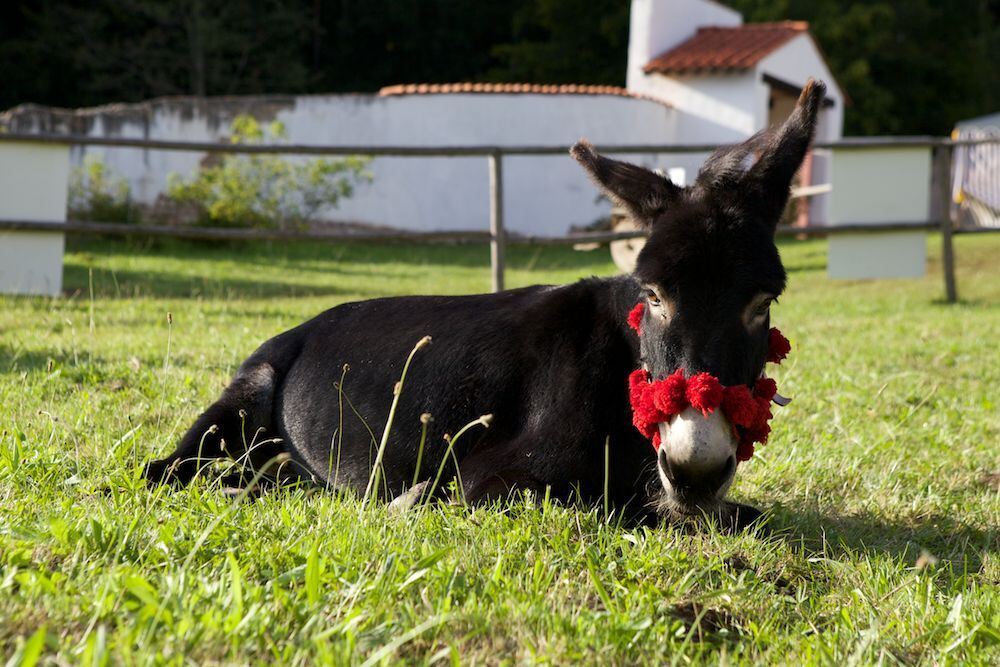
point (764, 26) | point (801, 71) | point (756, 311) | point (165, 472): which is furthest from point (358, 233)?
point (764, 26)

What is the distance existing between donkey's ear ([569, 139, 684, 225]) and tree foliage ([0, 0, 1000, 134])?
28402 mm

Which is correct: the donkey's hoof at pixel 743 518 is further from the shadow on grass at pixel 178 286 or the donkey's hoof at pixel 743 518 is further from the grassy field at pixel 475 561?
the shadow on grass at pixel 178 286

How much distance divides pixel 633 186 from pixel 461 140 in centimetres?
1942

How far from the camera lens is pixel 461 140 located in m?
22.2

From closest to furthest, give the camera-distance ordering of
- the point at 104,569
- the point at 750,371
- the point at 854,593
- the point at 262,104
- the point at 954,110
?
the point at 104,569 < the point at 854,593 < the point at 750,371 < the point at 262,104 < the point at 954,110

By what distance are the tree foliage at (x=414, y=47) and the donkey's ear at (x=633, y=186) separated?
2840 centimetres

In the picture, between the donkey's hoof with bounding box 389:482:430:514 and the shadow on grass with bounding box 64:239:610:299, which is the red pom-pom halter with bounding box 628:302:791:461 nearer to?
the donkey's hoof with bounding box 389:482:430:514

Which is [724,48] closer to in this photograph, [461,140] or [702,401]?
[461,140]

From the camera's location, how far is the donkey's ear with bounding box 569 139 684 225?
3164 mm

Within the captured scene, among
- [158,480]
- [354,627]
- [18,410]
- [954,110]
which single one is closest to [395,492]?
[158,480]

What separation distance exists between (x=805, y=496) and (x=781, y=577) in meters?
0.97

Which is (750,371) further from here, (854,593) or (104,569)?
(104,569)

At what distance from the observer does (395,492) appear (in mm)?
3557

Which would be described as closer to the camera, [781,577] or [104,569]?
[104,569]
